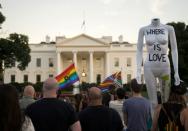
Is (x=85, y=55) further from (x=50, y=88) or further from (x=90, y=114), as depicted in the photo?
(x=50, y=88)

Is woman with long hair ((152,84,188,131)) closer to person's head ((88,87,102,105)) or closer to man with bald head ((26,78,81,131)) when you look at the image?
person's head ((88,87,102,105))

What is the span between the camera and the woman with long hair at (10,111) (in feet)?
12.9

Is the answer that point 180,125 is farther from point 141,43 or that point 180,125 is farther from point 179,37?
point 179,37

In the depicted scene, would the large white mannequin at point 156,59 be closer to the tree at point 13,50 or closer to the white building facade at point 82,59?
the tree at point 13,50

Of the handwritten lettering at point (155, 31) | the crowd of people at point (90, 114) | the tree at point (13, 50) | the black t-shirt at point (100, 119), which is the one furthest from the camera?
the tree at point (13, 50)

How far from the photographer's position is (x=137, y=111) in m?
6.89

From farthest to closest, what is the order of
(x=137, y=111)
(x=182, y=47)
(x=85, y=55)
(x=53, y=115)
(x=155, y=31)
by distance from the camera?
(x=85, y=55), (x=182, y=47), (x=155, y=31), (x=137, y=111), (x=53, y=115)

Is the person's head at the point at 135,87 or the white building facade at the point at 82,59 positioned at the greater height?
the white building facade at the point at 82,59

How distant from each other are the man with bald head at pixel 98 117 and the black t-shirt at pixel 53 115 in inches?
17.6

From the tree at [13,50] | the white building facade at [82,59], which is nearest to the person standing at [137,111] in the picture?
the tree at [13,50]

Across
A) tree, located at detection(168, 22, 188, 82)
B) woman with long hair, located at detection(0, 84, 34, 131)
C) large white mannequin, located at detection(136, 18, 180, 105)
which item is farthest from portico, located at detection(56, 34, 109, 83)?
woman with long hair, located at detection(0, 84, 34, 131)

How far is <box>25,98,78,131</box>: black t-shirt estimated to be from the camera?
215 inches

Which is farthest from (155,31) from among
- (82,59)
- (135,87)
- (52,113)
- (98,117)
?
(82,59)

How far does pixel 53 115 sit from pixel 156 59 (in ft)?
7.96
